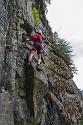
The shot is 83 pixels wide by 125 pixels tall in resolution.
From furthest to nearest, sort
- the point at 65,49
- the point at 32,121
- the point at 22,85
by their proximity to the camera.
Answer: the point at 65,49, the point at 22,85, the point at 32,121

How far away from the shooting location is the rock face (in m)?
12.5

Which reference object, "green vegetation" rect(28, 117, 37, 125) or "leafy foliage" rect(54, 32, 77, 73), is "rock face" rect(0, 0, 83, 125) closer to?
"green vegetation" rect(28, 117, 37, 125)

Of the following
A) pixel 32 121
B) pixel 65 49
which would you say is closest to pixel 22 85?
pixel 32 121

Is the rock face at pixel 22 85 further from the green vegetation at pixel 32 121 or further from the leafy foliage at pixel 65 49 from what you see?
the leafy foliage at pixel 65 49

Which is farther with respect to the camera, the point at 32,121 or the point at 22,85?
the point at 22,85

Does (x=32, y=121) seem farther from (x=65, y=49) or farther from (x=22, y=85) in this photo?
(x=65, y=49)

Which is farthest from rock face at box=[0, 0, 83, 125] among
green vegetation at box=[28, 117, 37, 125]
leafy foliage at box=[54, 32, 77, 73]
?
leafy foliage at box=[54, 32, 77, 73]

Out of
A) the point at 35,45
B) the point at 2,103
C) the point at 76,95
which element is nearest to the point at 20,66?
the point at 35,45

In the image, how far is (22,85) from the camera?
13578 mm

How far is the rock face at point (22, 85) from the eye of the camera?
12.5 m

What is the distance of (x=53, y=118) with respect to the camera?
47.8 ft

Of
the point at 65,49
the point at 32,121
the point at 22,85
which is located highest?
the point at 65,49

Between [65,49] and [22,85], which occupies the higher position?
[65,49]

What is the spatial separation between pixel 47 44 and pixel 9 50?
7.08 metres
